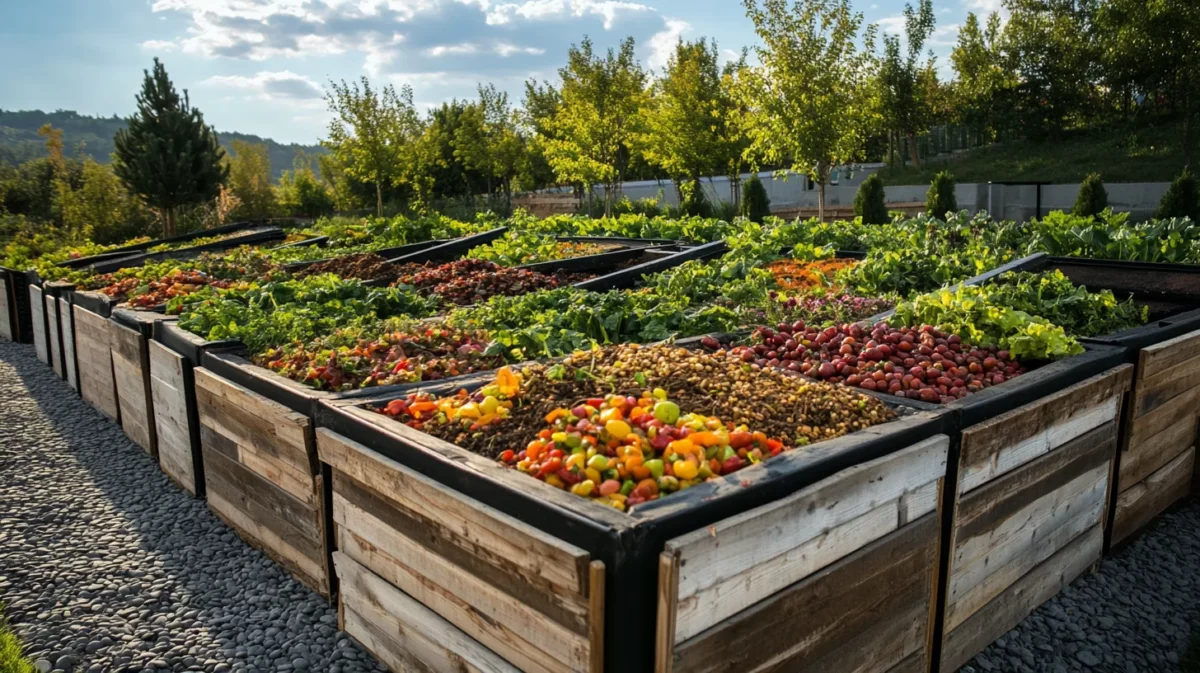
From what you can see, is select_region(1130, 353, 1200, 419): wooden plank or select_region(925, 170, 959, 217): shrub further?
select_region(925, 170, 959, 217): shrub

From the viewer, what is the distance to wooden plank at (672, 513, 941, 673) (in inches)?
88.4

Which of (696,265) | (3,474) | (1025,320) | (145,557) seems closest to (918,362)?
(1025,320)

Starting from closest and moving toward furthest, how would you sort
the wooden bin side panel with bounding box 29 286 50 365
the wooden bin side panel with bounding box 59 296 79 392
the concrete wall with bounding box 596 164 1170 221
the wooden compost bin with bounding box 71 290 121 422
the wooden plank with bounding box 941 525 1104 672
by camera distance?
the wooden plank with bounding box 941 525 1104 672, the wooden compost bin with bounding box 71 290 121 422, the wooden bin side panel with bounding box 59 296 79 392, the wooden bin side panel with bounding box 29 286 50 365, the concrete wall with bounding box 596 164 1170 221

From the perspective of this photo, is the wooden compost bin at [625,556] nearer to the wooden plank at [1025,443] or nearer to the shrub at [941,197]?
the wooden plank at [1025,443]

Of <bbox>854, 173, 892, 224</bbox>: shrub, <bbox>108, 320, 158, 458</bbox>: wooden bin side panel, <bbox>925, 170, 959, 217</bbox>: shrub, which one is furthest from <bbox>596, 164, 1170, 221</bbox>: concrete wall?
<bbox>108, 320, 158, 458</bbox>: wooden bin side panel

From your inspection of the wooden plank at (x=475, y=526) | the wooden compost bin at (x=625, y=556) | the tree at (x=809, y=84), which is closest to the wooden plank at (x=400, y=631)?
the wooden compost bin at (x=625, y=556)

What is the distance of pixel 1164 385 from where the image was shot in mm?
4281

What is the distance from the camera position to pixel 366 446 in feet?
10.2

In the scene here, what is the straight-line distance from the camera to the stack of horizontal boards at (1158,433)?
4094 millimetres

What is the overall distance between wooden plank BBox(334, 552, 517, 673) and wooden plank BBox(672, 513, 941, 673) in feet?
2.23

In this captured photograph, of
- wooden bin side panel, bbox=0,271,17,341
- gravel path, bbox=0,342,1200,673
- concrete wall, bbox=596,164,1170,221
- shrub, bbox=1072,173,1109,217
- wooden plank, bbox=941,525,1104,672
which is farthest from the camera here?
concrete wall, bbox=596,164,1170,221

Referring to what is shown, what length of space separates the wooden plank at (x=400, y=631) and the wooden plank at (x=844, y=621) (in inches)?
26.8

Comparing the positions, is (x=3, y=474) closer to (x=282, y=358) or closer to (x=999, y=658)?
(x=282, y=358)

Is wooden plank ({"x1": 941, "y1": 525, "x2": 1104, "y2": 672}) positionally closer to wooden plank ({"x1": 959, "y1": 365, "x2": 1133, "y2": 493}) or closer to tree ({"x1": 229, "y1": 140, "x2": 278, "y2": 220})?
wooden plank ({"x1": 959, "y1": 365, "x2": 1133, "y2": 493})
